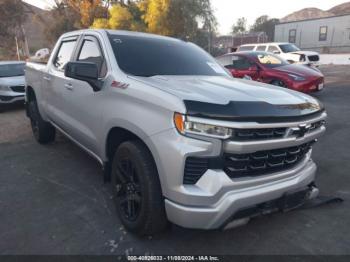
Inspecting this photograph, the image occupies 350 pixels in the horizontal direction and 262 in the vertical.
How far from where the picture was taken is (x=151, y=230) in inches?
102

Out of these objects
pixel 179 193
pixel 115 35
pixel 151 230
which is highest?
pixel 115 35

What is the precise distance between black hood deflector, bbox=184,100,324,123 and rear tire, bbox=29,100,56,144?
3.80 metres

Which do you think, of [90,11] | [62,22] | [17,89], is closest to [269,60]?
[17,89]

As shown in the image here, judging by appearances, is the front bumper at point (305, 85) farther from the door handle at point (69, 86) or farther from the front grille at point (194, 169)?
the front grille at point (194, 169)

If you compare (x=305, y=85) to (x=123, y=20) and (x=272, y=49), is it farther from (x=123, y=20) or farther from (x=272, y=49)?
(x=123, y=20)

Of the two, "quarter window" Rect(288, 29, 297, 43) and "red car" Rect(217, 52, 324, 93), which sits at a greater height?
"quarter window" Rect(288, 29, 297, 43)

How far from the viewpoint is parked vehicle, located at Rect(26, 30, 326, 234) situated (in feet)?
7.16

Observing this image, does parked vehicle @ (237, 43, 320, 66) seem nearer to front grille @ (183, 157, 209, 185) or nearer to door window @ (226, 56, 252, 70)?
door window @ (226, 56, 252, 70)

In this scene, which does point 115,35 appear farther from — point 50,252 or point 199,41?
point 199,41

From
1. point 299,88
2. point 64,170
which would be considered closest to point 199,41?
point 299,88

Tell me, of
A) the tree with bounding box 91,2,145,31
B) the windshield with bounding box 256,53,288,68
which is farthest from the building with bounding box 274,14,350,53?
the windshield with bounding box 256,53,288,68

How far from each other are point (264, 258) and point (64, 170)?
9.78 feet

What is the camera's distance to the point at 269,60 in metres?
9.81

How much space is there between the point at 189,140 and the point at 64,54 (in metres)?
3.00
